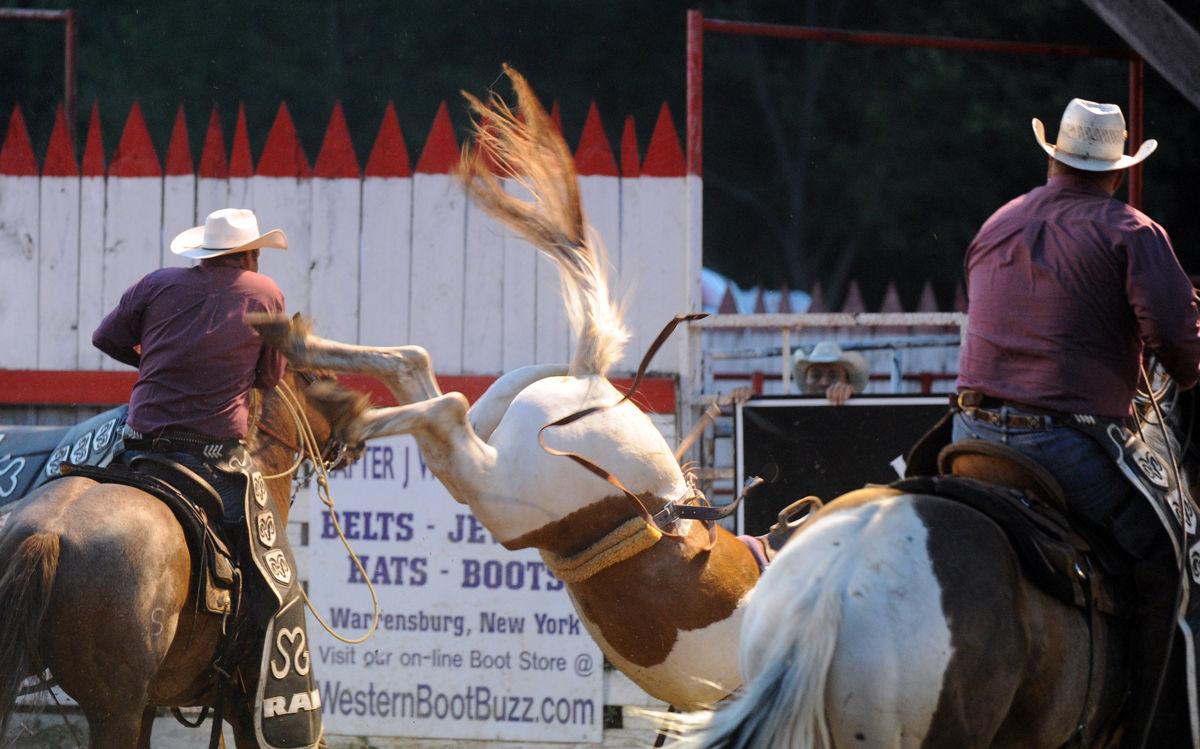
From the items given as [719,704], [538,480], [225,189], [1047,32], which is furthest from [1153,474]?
[1047,32]

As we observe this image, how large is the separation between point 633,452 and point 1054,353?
1486 mm

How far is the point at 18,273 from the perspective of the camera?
7.98 m

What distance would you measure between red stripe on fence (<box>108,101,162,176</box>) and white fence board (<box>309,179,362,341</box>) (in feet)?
3.02

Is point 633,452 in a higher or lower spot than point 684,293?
lower

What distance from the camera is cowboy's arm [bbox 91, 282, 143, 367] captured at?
543 cm

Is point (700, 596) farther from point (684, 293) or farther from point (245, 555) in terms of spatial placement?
point (684, 293)

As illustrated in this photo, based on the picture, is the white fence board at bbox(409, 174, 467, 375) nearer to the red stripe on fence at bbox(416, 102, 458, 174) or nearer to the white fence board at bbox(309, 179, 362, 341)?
the red stripe on fence at bbox(416, 102, 458, 174)

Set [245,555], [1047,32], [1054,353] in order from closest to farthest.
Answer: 1. [1054,353]
2. [245,555]
3. [1047,32]

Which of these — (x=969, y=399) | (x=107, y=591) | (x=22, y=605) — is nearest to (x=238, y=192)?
(x=107, y=591)

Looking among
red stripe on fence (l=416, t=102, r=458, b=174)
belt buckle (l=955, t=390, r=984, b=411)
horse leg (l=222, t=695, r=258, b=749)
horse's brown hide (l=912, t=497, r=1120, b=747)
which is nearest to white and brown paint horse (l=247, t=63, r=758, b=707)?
belt buckle (l=955, t=390, r=984, b=411)

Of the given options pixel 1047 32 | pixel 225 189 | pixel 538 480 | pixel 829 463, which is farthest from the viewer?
pixel 1047 32

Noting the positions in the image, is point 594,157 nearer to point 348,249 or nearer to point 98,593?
point 348,249

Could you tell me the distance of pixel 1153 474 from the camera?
4.09m

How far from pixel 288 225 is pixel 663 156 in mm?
2049
